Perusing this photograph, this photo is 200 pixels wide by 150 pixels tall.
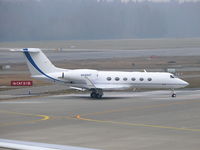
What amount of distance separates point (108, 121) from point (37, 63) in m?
19.0

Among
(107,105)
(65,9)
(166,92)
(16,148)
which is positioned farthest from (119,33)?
(16,148)

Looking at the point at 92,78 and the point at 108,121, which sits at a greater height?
the point at 92,78

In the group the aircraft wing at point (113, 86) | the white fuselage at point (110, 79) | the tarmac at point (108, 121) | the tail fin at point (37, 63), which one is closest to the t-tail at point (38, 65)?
the tail fin at point (37, 63)

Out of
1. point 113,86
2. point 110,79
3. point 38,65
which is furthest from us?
point 38,65

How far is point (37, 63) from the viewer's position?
52875 millimetres

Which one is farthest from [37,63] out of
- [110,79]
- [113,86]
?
[113,86]

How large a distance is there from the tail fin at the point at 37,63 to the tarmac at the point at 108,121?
2707 mm

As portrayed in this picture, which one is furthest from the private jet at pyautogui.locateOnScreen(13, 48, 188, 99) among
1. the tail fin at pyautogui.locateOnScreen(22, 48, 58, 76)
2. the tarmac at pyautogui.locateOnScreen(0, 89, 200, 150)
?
the tarmac at pyautogui.locateOnScreen(0, 89, 200, 150)

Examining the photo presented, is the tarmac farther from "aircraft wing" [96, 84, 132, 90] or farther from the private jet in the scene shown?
the private jet

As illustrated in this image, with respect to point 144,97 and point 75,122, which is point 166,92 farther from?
point 75,122

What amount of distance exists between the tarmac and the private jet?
48.9 inches

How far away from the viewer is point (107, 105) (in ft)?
151

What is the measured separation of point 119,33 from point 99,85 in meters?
133

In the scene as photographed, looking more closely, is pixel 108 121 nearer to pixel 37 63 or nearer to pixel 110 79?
pixel 110 79
